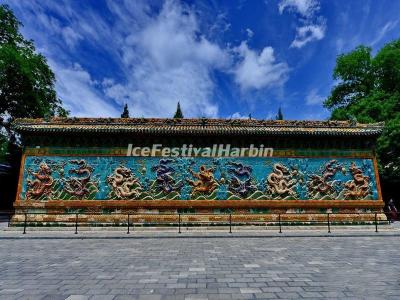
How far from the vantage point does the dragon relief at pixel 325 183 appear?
53.2 ft

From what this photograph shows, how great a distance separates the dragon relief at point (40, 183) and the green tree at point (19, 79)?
9.70 metres

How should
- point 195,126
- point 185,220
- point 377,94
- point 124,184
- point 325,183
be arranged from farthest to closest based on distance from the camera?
point 377,94, point 195,126, point 325,183, point 124,184, point 185,220

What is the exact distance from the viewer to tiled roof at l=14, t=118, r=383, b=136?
53.0ft

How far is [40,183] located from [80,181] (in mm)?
2104

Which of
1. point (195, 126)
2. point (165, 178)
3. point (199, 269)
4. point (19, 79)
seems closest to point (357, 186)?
point (195, 126)

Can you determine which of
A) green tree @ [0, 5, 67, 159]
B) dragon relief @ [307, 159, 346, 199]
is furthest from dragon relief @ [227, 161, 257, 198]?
green tree @ [0, 5, 67, 159]

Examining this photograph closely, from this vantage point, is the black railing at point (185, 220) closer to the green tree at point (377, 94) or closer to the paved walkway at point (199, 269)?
the paved walkway at point (199, 269)

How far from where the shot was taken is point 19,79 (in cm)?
2331

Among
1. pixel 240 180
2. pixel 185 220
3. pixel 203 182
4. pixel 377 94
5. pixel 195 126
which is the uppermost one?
pixel 377 94

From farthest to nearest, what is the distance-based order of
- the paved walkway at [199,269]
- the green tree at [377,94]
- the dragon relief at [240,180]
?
1. the green tree at [377,94]
2. the dragon relief at [240,180]
3. the paved walkway at [199,269]

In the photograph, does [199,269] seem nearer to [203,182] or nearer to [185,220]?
[185,220]

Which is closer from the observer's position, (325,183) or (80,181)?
(80,181)

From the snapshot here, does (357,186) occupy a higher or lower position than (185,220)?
higher

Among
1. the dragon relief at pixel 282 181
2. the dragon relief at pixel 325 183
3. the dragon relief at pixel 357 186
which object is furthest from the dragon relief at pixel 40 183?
the dragon relief at pixel 357 186
